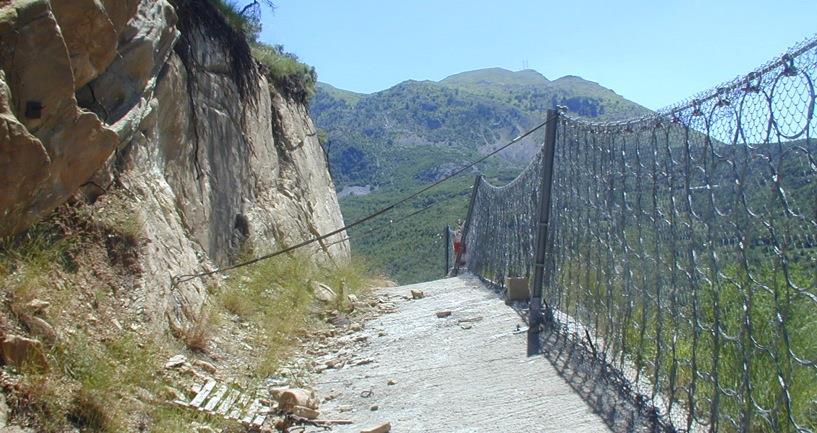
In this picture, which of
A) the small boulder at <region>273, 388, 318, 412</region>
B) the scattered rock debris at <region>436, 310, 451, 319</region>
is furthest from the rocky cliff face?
the scattered rock debris at <region>436, 310, 451, 319</region>

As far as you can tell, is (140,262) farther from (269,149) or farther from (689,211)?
(269,149)

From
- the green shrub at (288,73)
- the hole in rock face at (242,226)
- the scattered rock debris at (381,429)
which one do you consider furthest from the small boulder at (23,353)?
the green shrub at (288,73)

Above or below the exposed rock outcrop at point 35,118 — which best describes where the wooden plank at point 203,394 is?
below

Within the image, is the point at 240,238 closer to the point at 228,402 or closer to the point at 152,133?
the point at 152,133

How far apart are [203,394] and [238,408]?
0.81ft

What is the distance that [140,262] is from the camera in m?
5.66

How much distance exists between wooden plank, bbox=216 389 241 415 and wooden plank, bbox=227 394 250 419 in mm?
36

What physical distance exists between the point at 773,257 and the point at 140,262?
4423 mm

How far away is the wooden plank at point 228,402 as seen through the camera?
4.65 meters

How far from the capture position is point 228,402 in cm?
484

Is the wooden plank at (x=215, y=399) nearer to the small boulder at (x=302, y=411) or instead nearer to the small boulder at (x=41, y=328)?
the small boulder at (x=302, y=411)

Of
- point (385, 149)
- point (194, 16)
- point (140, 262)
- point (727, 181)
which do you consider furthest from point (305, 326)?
point (385, 149)

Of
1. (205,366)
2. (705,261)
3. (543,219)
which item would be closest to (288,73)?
(543,219)

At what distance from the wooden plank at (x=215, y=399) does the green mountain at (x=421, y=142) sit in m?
8.59
